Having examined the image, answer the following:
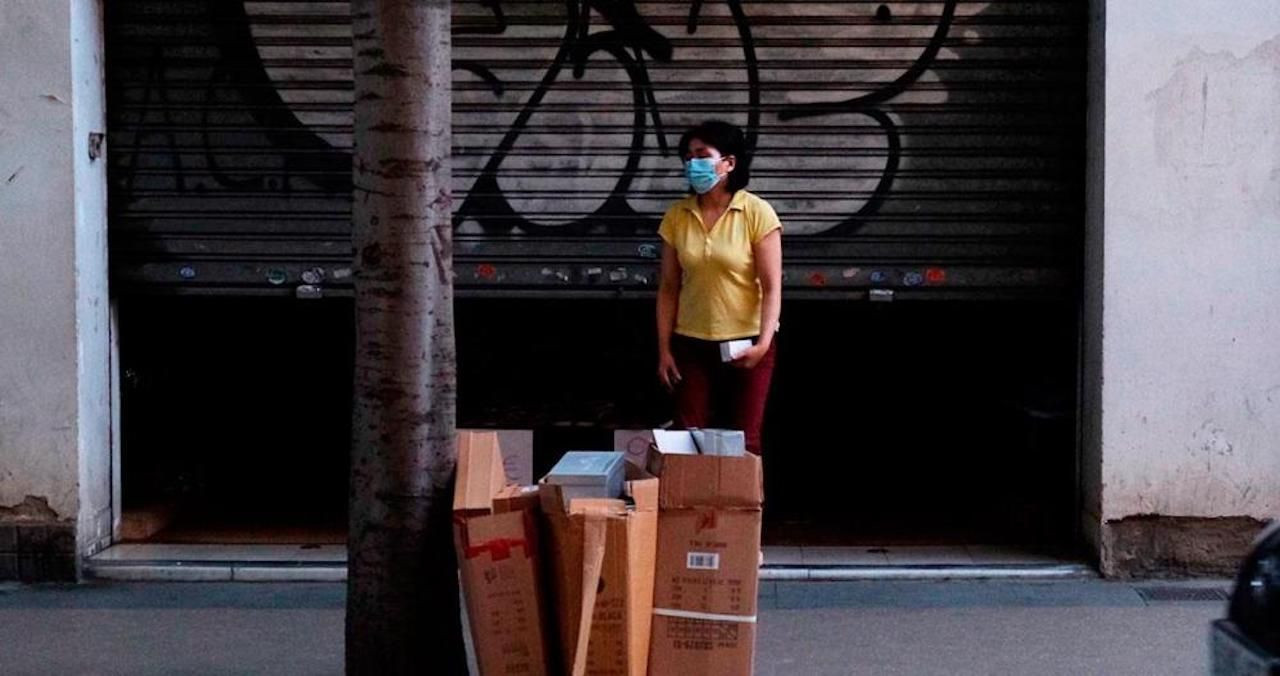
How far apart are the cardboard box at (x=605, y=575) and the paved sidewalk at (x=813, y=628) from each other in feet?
4.23

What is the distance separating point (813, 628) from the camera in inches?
274

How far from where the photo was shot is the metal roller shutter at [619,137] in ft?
25.9

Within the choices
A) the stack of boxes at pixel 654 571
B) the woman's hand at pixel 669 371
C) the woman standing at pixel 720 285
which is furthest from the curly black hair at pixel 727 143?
the stack of boxes at pixel 654 571

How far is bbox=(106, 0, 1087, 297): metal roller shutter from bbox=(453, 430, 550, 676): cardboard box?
2.80m

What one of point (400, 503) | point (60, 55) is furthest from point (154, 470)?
point (400, 503)

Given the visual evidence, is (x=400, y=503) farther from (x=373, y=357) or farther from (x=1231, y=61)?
(x=1231, y=61)

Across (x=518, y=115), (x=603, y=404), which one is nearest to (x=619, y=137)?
(x=518, y=115)

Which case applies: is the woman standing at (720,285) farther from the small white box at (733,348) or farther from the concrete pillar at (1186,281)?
the concrete pillar at (1186,281)

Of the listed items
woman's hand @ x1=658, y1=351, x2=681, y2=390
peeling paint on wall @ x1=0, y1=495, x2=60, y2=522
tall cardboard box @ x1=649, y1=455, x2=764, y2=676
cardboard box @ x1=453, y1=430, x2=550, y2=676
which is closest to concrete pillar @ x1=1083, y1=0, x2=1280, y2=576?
woman's hand @ x1=658, y1=351, x2=681, y2=390

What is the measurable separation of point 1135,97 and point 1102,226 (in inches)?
22.0

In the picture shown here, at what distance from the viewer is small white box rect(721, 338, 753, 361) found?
693cm

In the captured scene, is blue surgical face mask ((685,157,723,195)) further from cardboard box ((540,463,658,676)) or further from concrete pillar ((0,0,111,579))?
concrete pillar ((0,0,111,579))

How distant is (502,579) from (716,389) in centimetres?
202

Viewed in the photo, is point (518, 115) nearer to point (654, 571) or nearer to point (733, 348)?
point (733, 348)
